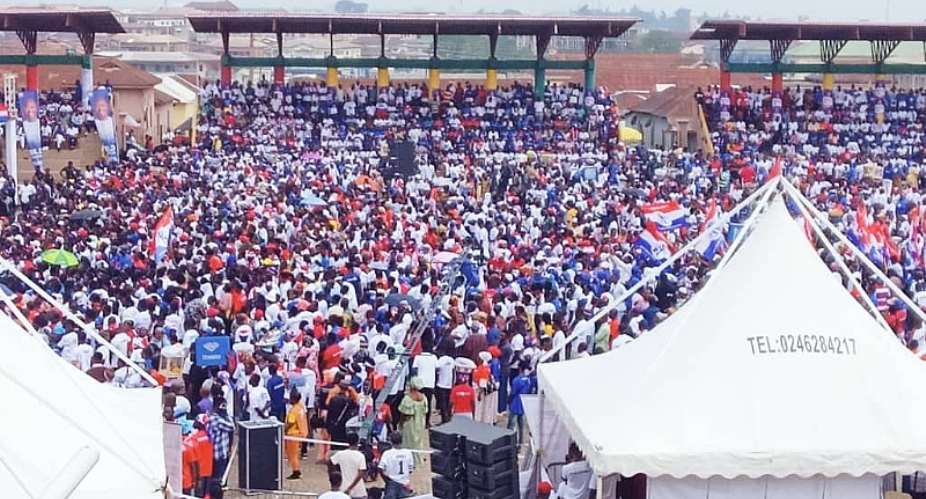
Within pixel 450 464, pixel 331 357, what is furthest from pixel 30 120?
pixel 450 464

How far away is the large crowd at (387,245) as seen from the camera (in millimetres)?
13453

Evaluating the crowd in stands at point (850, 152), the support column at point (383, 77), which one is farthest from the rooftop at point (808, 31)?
the support column at point (383, 77)

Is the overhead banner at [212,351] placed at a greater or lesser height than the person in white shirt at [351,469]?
greater

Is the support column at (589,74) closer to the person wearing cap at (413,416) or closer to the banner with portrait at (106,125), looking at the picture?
the banner with portrait at (106,125)

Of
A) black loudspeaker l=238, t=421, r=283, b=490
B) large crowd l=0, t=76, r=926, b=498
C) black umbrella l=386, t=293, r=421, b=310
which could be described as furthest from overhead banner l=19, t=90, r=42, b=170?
black loudspeaker l=238, t=421, r=283, b=490

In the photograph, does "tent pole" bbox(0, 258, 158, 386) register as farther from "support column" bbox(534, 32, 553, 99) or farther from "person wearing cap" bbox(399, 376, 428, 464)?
"support column" bbox(534, 32, 553, 99)

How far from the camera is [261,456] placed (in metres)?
12.2

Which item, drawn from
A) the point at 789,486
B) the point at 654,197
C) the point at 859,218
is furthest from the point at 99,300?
→ the point at 654,197

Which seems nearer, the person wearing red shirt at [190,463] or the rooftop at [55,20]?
the person wearing red shirt at [190,463]

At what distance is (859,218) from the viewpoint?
19.4 meters

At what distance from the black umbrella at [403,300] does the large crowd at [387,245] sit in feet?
0.15

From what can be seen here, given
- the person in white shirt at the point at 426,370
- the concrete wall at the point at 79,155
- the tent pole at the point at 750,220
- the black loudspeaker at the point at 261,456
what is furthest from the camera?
the concrete wall at the point at 79,155

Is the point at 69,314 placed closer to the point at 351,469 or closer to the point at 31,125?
the point at 351,469

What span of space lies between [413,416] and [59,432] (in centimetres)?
463
